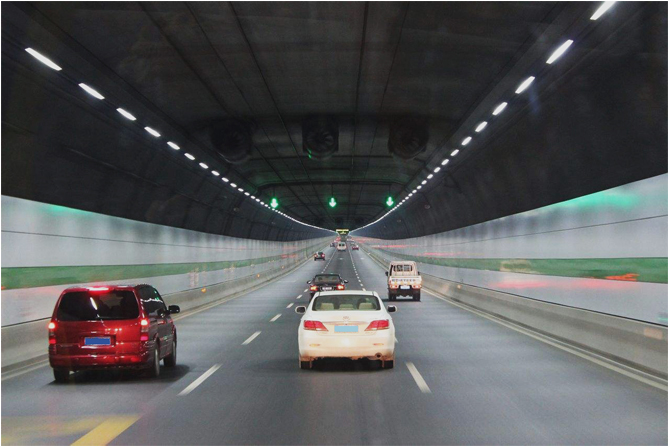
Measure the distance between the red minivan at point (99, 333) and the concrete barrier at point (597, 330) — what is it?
28.0ft

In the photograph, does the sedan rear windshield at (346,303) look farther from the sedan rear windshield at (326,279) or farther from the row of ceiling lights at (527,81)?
the sedan rear windshield at (326,279)

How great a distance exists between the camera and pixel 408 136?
2184 cm

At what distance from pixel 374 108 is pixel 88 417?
501 inches

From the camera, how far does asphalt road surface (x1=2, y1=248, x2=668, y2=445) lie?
7152mm

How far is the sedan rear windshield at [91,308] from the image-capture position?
36.3ft

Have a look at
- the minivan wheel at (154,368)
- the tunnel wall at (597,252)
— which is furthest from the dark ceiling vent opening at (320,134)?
the minivan wheel at (154,368)

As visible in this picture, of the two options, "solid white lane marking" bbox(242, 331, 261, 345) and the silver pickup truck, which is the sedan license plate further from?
the silver pickup truck

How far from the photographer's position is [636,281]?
44.1 ft

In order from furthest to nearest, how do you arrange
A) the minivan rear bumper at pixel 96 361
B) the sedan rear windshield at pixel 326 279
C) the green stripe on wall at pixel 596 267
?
1. the sedan rear windshield at pixel 326 279
2. the green stripe on wall at pixel 596 267
3. the minivan rear bumper at pixel 96 361

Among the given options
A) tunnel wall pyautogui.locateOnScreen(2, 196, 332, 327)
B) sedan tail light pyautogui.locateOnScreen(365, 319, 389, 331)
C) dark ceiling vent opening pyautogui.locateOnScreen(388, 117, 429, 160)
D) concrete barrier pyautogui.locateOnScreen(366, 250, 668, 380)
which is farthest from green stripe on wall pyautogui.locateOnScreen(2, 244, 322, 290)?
concrete barrier pyautogui.locateOnScreen(366, 250, 668, 380)

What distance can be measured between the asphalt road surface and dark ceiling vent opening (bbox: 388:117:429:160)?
8.06m

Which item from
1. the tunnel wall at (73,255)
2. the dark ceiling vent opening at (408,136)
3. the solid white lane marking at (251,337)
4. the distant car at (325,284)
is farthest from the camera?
the distant car at (325,284)

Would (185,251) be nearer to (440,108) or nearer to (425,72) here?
(440,108)

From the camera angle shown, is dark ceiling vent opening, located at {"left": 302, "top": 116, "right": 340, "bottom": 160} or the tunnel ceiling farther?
dark ceiling vent opening, located at {"left": 302, "top": 116, "right": 340, "bottom": 160}
